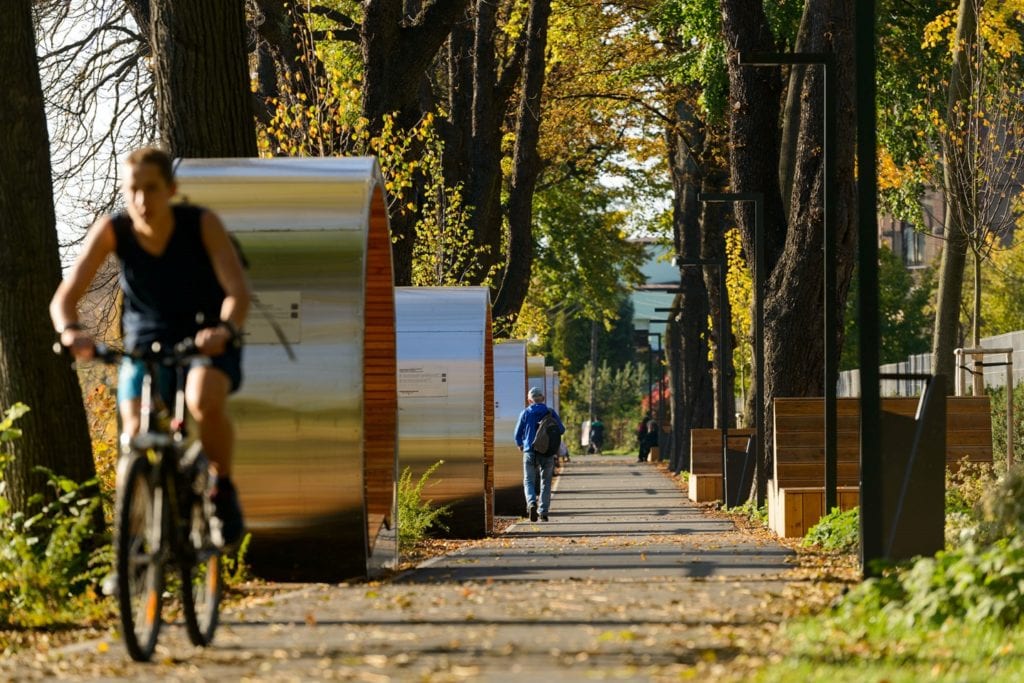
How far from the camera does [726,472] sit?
31.3 m

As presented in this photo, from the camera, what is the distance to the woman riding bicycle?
798 centimetres

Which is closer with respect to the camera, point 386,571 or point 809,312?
point 386,571

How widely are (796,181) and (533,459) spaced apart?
680 cm

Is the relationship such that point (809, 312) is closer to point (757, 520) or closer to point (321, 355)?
point (757, 520)

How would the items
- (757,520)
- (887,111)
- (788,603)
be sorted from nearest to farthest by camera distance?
(788,603)
(757,520)
(887,111)

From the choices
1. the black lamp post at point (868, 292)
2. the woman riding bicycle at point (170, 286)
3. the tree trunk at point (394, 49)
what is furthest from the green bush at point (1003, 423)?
the woman riding bicycle at point (170, 286)

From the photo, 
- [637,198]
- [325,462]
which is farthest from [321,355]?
[637,198]

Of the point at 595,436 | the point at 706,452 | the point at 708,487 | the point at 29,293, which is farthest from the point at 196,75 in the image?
the point at 595,436

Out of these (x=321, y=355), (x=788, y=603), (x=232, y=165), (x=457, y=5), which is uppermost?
(x=457, y=5)

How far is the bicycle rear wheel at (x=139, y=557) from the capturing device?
768 centimetres

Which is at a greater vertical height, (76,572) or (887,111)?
(887,111)

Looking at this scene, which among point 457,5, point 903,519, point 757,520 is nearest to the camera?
point 903,519

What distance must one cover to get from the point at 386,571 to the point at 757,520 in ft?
39.0

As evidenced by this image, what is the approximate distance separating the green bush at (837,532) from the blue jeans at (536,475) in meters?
9.88
